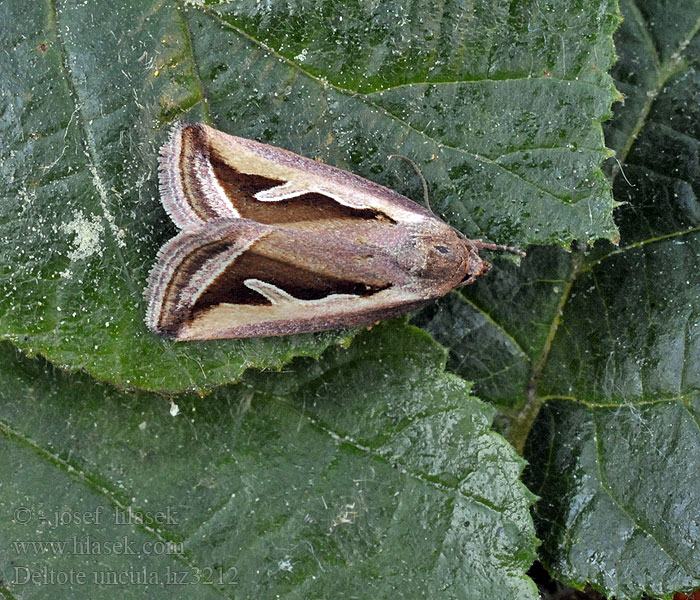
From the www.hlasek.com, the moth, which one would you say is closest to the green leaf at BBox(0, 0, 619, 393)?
the moth

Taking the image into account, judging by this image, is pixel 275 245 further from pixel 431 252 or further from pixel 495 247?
pixel 495 247

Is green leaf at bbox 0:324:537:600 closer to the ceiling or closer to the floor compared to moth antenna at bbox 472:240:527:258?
closer to the floor

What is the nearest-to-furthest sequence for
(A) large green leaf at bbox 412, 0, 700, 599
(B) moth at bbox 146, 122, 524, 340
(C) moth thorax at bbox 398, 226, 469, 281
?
(B) moth at bbox 146, 122, 524, 340
(C) moth thorax at bbox 398, 226, 469, 281
(A) large green leaf at bbox 412, 0, 700, 599

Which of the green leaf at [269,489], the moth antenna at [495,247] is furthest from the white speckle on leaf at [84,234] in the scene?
the moth antenna at [495,247]

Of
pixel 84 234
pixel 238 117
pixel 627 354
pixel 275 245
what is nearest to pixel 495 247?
pixel 627 354

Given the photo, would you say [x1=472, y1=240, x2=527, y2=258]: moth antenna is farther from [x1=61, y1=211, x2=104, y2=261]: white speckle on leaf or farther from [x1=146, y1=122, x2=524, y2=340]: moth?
[x1=61, y1=211, x2=104, y2=261]: white speckle on leaf

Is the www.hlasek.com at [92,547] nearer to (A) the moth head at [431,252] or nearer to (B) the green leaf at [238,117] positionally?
(B) the green leaf at [238,117]
